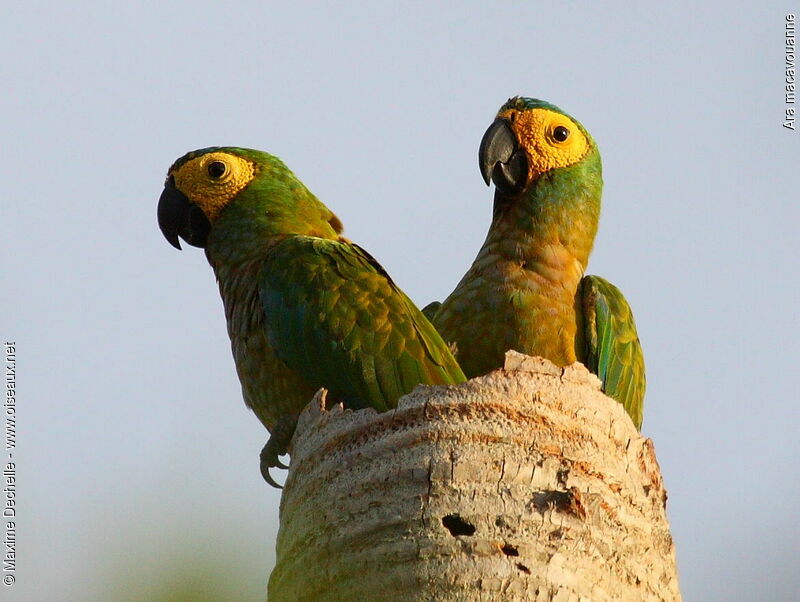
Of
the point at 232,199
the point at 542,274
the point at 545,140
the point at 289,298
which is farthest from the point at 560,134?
the point at 289,298

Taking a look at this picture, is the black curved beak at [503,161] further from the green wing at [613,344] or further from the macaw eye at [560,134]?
the green wing at [613,344]

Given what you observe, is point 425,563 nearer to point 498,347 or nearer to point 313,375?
point 313,375

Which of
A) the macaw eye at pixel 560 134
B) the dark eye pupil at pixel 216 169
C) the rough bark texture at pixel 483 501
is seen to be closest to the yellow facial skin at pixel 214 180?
the dark eye pupil at pixel 216 169

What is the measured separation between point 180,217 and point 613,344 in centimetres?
222

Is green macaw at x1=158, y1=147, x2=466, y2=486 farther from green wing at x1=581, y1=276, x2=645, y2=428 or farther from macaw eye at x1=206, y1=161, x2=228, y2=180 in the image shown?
green wing at x1=581, y1=276, x2=645, y2=428

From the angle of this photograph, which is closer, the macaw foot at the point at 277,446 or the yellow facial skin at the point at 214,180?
the macaw foot at the point at 277,446

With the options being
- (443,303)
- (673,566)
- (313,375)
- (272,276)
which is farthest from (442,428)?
(443,303)

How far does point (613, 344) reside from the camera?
17.3 feet

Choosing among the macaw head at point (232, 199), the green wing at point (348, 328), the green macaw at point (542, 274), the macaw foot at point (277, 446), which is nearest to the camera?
the green wing at point (348, 328)

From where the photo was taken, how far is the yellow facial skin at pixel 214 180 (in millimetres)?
5660

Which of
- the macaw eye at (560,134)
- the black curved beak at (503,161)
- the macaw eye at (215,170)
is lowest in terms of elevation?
the macaw eye at (215,170)

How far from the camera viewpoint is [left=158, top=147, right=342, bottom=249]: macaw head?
5.48 meters

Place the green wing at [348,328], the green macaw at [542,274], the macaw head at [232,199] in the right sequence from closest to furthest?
the green wing at [348,328] → the green macaw at [542,274] → the macaw head at [232,199]

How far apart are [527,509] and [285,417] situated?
1638 millimetres
